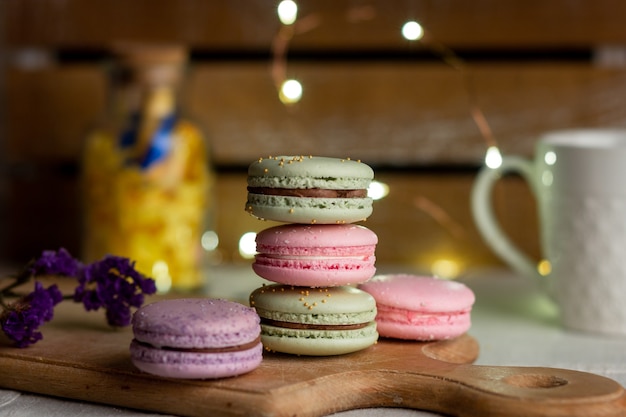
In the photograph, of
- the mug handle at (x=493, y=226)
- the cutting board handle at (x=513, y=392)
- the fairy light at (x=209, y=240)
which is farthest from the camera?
the fairy light at (x=209, y=240)

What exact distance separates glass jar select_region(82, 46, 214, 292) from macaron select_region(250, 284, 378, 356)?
1.12 feet

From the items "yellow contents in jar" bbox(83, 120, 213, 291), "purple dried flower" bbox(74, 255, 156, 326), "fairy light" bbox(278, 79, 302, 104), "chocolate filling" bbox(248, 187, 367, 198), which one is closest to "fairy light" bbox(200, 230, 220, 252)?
"yellow contents in jar" bbox(83, 120, 213, 291)

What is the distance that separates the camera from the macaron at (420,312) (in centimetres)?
70

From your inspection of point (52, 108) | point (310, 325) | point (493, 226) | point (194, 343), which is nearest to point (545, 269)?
point (493, 226)

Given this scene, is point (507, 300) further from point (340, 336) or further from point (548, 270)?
point (340, 336)

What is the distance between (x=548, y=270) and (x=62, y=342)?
1.49 ft

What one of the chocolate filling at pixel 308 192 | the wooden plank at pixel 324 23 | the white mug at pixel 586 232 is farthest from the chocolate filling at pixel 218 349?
the wooden plank at pixel 324 23

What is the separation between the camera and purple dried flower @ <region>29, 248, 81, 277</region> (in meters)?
0.71

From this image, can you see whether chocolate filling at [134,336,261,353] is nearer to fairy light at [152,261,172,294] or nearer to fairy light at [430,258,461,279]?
fairy light at [152,261,172,294]

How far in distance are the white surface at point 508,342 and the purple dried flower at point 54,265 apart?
0.11 metres

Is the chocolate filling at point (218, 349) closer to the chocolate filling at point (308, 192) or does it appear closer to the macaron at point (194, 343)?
the macaron at point (194, 343)

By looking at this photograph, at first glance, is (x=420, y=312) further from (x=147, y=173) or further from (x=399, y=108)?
(x=399, y=108)

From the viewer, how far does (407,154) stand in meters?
1.19

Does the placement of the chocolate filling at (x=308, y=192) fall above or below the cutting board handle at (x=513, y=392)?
above
